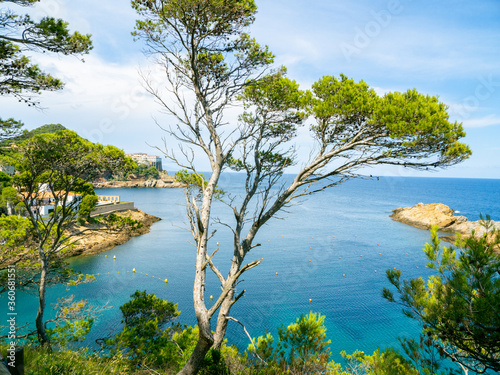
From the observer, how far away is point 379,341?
13.6 metres

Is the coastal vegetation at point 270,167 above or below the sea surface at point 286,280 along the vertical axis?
above

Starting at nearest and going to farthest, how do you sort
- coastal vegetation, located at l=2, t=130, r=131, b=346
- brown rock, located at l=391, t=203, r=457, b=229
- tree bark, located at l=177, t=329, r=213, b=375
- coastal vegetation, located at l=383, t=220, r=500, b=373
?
coastal vegetation, located at l=383, t=220, r=500, b=373
tree bark, located at l=177, t=329, r=213, b=375
coastal vegetation, located at l=2, t=130, r=131, b=346
brown rock, located at l=391, t=203, r=457, b=229

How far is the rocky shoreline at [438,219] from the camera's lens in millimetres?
33656

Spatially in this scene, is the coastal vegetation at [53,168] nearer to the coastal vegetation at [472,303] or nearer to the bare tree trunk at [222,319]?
the bare tree trunk at [222,319]

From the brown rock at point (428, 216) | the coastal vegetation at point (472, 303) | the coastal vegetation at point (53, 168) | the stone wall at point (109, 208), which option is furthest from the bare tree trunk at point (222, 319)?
the brown rock at point (428, 216)

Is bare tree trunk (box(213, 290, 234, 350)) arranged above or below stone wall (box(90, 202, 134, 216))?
above

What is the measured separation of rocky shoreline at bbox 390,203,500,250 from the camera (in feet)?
110

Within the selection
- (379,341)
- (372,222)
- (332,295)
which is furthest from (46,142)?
(372,222)

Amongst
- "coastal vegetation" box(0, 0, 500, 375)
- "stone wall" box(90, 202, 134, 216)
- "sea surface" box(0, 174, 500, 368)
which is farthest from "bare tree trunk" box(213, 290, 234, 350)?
"stone wall" box(90, 202, 134, 216)

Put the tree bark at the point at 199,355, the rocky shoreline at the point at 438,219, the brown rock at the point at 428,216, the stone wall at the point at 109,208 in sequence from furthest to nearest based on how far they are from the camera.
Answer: the brown rock at the point at 428,216 → the rocky shoreline at the point at 438,219 → the stone wall at the point at 109,208 → the tree bark at the point at 199,355

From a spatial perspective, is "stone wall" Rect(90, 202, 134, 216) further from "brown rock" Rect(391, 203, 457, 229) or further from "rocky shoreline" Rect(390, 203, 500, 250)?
"brown rock" Rect(391, 203, 457, 229)

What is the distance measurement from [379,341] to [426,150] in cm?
1183

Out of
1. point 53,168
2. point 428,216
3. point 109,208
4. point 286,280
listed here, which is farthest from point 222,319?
point 428,216

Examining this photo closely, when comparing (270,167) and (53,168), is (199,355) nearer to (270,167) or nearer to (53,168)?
(270,167)
